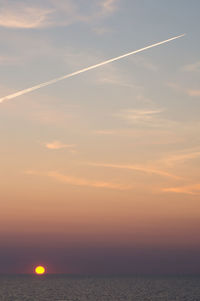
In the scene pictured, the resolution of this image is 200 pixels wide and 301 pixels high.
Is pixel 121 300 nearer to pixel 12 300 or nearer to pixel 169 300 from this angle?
pixel 169 300

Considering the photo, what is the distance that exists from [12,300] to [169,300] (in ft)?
145

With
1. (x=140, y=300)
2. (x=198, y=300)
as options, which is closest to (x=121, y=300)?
(x=140, y=300)

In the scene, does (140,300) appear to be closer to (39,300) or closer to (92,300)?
(92,300)

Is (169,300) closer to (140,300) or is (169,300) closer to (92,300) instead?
(140,300)

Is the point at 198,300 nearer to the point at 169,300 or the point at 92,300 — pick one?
the point at 169,300

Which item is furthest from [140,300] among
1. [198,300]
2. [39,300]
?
[39,300]

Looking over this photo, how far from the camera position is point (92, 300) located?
152 metres

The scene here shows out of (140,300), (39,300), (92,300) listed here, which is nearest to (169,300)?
(140,300)

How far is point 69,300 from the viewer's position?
15375 centimetres

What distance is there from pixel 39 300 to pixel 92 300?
1618cm

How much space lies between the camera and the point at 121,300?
151375mm

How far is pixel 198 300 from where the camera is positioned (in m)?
156

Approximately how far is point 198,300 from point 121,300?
74.7 feet

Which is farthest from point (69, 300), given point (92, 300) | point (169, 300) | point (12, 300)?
point (169, 300)
